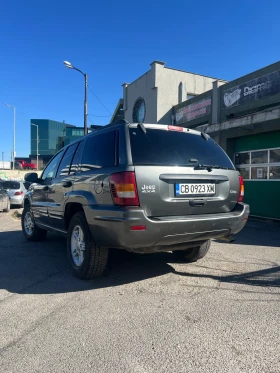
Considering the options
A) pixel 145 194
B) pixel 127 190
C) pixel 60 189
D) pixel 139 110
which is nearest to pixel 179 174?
pixel 145 194

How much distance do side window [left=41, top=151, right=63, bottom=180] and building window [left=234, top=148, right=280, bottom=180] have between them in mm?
7036

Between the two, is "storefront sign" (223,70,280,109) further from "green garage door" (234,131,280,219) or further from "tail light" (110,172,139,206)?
"tail light" (110,172,139,206)

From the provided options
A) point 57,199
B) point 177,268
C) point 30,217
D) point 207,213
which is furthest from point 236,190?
point 30,217

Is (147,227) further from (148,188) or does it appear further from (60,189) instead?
(60,189)

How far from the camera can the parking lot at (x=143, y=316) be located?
91.4 inches

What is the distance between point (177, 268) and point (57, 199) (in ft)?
7.20

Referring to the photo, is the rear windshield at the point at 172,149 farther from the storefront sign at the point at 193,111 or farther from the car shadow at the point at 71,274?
the storefront sign at the point at 193,111

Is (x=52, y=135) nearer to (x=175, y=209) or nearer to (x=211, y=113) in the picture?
(x=211, y=113)

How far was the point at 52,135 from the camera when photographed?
108375mm

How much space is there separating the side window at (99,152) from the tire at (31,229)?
2.74 meters

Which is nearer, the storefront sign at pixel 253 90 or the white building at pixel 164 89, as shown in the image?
the storefront sign at pixel 253 90

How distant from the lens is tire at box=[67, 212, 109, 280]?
3766 millimetres

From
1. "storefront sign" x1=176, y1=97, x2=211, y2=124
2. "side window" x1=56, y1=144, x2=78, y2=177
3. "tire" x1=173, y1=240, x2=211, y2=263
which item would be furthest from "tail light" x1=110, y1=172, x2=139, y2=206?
"storefront sign" x1=176, y1=97, x2=211, y2=124

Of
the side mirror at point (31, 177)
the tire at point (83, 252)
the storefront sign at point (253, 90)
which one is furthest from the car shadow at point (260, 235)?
the storefront sign at point (253, 90)
